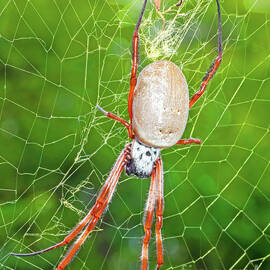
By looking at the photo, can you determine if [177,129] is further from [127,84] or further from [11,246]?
[11,246]

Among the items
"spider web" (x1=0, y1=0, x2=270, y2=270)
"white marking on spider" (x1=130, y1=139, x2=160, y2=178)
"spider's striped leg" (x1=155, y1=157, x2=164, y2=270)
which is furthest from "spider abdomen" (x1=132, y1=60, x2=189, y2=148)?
"spider web" (x1=0, y1=0, x2=270, y2=270)

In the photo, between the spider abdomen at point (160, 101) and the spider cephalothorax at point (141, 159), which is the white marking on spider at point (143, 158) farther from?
the spider abdomen at point (160, 101)

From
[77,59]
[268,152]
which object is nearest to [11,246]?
[77,59]

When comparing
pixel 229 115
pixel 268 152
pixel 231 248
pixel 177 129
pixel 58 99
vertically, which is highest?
pixel 177 129

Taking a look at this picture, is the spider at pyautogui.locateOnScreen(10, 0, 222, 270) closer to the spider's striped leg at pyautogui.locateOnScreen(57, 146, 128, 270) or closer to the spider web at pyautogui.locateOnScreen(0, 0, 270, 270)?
the spider's striped leg at pyautogui.locateOnScreen(57, 146, 128, 270)

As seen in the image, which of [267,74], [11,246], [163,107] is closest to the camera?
[163,107]

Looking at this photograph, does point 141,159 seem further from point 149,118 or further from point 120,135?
point 120,135
